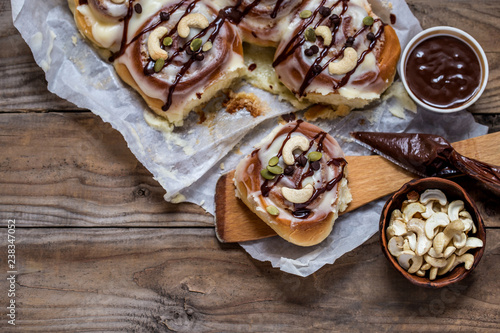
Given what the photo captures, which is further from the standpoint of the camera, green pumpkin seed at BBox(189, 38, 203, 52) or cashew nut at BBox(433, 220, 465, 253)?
green pumpkin seed at BBox(189, 38, 203, 52)

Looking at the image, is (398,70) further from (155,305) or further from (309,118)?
(155,305)

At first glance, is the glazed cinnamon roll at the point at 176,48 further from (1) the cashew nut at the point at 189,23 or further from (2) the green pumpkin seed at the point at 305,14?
(2) the green pumpkin seed at the point at 305,14

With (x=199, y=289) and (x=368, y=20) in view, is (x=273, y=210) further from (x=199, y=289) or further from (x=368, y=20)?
(x=368, y=20)

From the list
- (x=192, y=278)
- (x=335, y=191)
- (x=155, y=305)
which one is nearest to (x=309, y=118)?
(x=335, y=191)

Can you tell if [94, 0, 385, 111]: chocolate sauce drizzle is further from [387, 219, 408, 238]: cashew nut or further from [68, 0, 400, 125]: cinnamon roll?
[387, 219, 408, 238]: cashew nut

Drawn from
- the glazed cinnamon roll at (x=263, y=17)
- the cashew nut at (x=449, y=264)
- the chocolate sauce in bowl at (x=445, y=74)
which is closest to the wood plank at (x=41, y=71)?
the chocolate sauce in bowl at (x=445, y=74)

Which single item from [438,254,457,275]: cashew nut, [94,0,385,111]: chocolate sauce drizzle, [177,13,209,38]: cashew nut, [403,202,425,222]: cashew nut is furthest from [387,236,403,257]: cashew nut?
[177,13,209,38]: cashew nut
